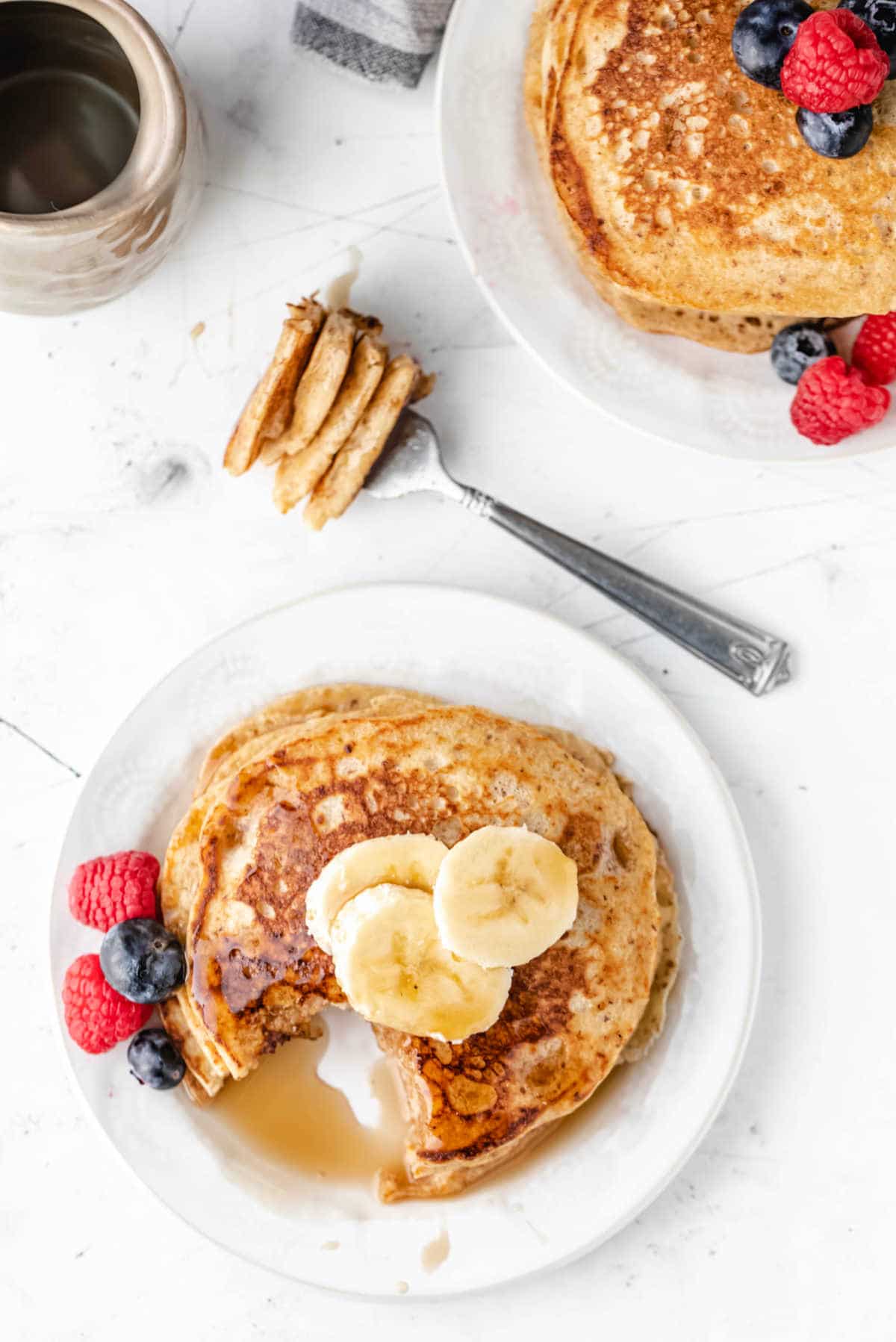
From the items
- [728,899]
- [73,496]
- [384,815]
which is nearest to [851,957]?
[728,899]

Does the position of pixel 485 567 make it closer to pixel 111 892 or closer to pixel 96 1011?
pixel 111 892

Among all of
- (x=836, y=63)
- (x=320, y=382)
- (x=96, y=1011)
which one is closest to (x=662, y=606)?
(x=320, y=382)

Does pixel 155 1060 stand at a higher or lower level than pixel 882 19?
lower

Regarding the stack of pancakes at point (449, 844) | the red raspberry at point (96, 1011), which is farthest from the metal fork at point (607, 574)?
the red raspberry at point (96, 1011)

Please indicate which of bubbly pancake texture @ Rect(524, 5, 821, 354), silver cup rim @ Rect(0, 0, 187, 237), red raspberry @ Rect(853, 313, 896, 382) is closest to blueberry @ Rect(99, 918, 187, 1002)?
silver cup rim @ Rect(0, 0, 187, 237)

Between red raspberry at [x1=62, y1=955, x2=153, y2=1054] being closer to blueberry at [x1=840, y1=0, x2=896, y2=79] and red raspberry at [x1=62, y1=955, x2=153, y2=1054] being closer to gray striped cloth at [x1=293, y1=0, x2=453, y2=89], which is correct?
gray striped cloth at [x1=293, y1=0, x2=453, y2=89]

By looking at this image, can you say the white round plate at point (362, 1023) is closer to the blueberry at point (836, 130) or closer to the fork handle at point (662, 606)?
the fork handle at point (662, 606)
